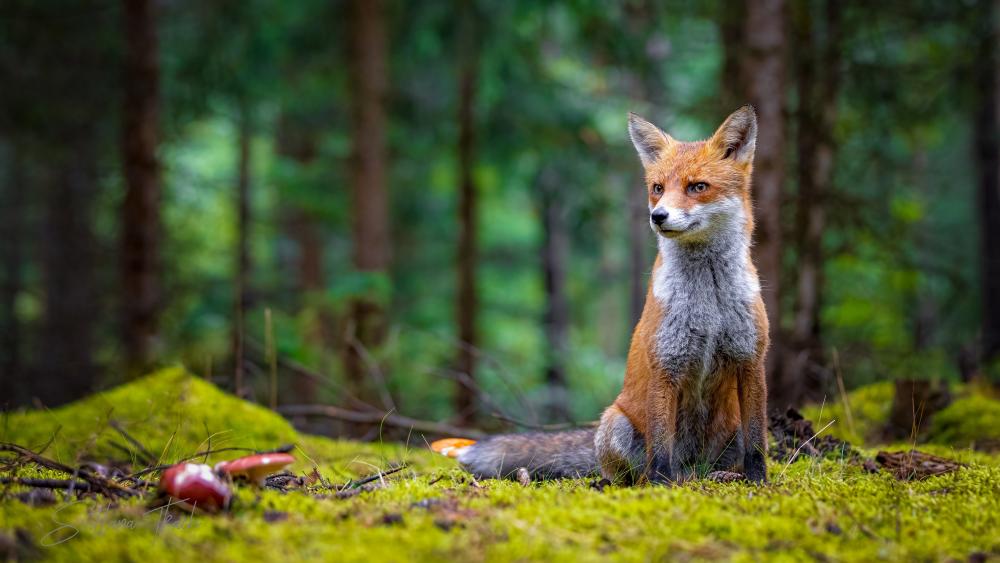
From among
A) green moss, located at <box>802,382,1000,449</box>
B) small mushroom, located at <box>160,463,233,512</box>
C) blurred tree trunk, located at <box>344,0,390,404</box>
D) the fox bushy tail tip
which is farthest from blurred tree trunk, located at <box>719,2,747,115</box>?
small mushroom, located at <box>160,463,233,512</box>

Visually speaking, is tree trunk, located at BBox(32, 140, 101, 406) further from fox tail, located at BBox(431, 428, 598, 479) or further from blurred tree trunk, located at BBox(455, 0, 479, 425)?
fox tail, located at BBox(431, 428, 598, 479)

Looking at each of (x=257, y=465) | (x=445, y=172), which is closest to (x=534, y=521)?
(x=257, y=465)

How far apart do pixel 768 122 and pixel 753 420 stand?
4.32m

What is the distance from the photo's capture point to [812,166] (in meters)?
9.03

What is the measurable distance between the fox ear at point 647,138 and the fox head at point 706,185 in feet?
0.32

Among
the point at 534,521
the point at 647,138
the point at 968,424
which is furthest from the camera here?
the point at 968,424

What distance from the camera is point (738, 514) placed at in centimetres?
299

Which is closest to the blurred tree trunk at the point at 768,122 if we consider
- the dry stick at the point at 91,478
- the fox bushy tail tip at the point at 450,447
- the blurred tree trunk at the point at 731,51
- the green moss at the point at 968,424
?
the blurred tree trunk at the point at 731,51

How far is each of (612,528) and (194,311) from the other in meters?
9.07

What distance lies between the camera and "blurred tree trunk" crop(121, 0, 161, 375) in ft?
33.2

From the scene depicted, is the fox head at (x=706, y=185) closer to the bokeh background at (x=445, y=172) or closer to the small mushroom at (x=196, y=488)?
the small mushroom at (x=196, y=488)

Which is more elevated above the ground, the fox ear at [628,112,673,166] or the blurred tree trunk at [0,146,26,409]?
the fox ear at [628,112,673,166]

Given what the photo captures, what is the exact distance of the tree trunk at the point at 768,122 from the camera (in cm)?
730

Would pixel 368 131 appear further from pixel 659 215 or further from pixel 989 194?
pixel 989 194
